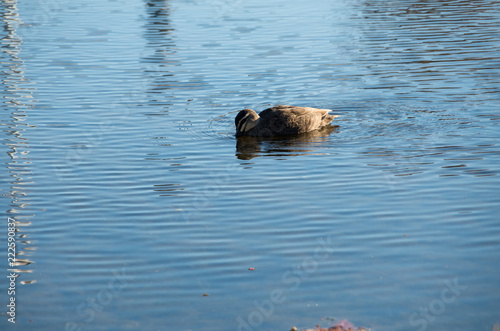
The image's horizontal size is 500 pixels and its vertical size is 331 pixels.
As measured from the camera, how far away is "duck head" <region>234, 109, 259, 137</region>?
13.0m

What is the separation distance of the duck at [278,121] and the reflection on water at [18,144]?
3.99m

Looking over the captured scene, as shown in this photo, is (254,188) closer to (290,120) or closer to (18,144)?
(290,120)

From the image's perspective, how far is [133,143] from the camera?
500 inches

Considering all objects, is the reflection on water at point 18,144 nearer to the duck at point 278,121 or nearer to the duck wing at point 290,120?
the duck at point 278,121

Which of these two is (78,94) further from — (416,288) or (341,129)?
(416,288)

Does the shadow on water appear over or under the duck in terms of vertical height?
under

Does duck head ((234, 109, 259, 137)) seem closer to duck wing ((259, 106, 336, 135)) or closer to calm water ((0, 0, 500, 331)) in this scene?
duck wing ((259, 106, 336, 135))

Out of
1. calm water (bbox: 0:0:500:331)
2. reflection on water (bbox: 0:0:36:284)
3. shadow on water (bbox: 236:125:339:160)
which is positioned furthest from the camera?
shadow on water (bbox: 236:125:339:160)

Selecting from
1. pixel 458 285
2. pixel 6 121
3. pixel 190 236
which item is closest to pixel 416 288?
pixel 458 285

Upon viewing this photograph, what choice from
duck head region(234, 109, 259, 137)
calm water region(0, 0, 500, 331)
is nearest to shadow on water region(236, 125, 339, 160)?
calm water region(0, 0, 500, 331)

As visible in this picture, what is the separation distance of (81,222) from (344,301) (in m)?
4.04

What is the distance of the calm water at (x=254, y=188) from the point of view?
6.95 metres

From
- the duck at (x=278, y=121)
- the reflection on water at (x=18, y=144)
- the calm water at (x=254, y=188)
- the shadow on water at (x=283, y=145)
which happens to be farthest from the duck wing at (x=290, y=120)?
the reflection on water at (x=18, y=144)

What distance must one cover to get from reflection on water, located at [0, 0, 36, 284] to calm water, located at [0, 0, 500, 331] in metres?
0.05
